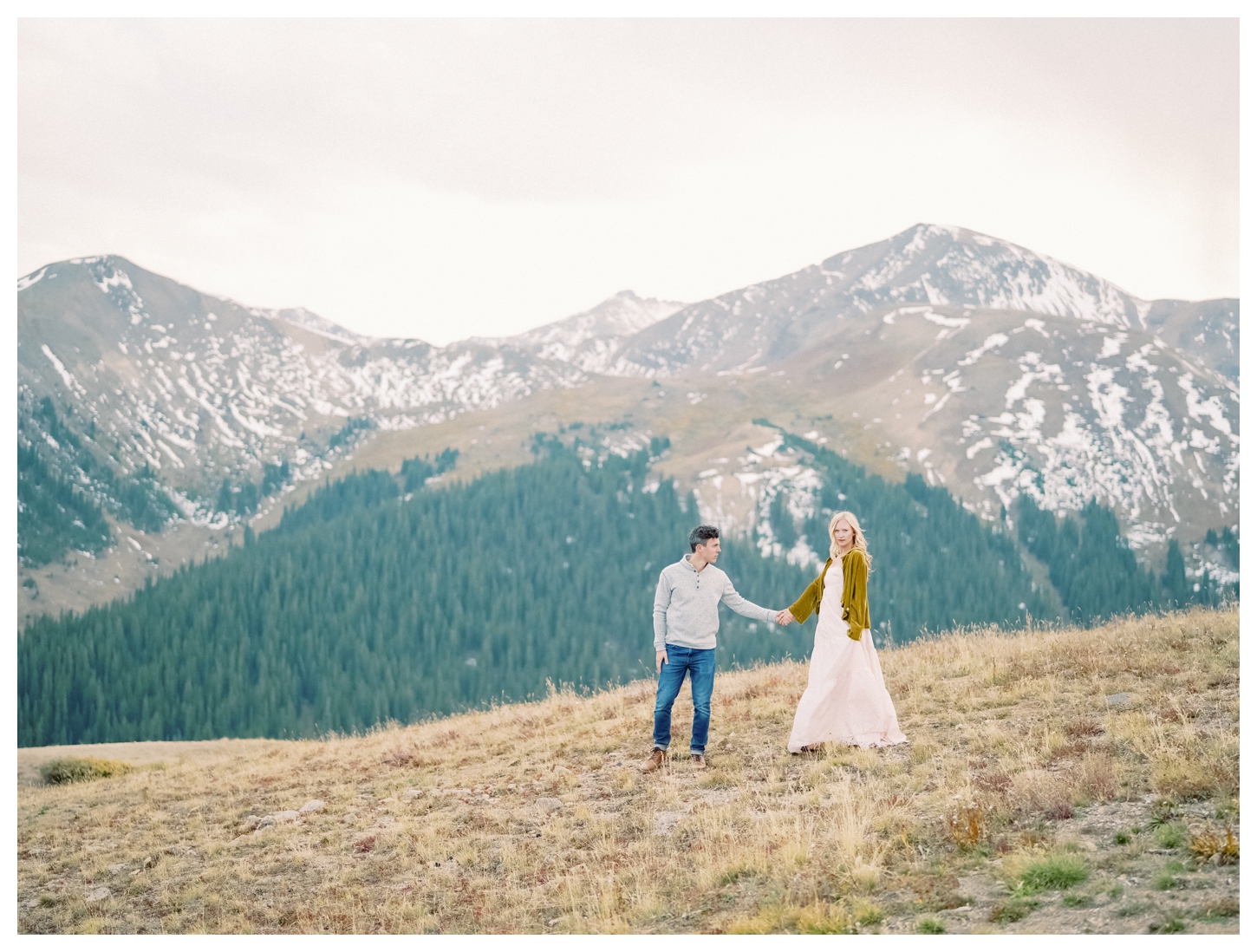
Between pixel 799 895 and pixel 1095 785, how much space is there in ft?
11.5

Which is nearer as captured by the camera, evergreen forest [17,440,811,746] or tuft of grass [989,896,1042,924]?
tuft of grass [989,896,1042,924]

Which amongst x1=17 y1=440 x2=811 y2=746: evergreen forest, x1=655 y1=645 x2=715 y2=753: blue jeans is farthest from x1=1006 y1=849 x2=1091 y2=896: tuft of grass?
x1=17 y1=440 x2=811 y2=746: evergreen forest

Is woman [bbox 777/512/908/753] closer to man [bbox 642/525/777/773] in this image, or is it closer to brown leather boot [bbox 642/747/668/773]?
man [bbox 642/525/777/773]

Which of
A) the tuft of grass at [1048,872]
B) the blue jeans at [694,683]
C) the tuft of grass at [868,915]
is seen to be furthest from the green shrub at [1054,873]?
the blue jeans at [694,683]

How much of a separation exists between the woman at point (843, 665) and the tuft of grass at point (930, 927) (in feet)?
17.2

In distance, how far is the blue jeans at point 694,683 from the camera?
12875mm

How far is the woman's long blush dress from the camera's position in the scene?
41.7 feet

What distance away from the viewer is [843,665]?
41.7 feet

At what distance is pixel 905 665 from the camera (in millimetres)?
18734

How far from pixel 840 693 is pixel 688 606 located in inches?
97.0

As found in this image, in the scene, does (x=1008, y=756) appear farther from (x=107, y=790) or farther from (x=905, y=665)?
(x=107, y=790)

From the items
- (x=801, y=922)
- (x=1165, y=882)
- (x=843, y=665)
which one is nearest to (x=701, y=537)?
(x=843, y=665)

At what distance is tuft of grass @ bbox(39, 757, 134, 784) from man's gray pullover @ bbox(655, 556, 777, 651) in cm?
2368

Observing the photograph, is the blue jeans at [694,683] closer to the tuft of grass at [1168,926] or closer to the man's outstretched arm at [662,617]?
the man's outstretched arm at [662,617]
